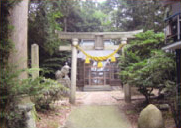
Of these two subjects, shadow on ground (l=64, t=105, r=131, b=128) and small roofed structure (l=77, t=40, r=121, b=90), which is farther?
small roofed structure (l=77, t=40, r=121, b=90)

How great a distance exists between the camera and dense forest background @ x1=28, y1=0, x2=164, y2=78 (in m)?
10.0

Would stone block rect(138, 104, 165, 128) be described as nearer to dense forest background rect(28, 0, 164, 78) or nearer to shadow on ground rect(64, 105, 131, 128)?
shadow on ground rect(64, 105, 131, 128)

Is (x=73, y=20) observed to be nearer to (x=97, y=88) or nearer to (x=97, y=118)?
(x=97, y=88)

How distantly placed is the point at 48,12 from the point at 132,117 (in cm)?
753

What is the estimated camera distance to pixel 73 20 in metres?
19.4

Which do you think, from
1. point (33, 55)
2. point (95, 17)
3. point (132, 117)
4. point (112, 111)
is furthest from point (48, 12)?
point (95, 17)

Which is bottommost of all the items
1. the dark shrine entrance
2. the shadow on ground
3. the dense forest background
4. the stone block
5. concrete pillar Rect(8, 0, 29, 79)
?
the shadow on ground

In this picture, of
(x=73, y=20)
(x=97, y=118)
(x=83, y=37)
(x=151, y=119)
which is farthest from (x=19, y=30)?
(x=73, y=20)


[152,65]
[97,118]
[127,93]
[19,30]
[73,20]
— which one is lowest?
[97,118]

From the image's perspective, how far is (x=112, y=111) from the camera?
700cm

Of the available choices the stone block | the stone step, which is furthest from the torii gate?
the stone step

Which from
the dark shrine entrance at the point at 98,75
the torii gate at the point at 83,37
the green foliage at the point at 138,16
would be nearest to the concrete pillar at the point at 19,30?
the torii gate at the point at 83,37

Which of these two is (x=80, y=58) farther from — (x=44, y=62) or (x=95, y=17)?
(x=95, y=17)

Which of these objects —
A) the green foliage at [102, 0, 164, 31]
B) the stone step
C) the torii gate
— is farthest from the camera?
the stone step
